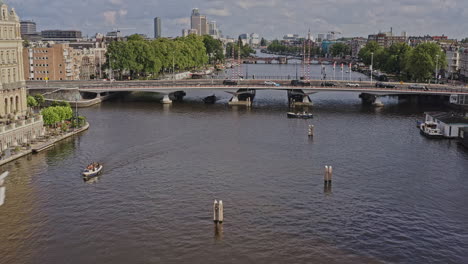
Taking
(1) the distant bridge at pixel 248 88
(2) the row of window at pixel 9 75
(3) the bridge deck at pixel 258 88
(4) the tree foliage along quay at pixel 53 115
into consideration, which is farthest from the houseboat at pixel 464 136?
(2) the row of window at pixel 9 75

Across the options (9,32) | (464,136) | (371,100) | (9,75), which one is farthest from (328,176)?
(371,100)

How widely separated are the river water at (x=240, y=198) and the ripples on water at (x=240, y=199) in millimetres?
133

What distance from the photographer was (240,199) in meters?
47.5

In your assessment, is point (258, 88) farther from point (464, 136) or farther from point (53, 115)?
point (53, 115)

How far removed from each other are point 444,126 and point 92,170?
4837cm

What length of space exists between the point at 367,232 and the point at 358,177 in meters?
15.2

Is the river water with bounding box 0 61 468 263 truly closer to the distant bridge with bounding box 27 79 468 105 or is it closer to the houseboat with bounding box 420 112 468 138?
the houseboat with bounding box 420 112 468 138

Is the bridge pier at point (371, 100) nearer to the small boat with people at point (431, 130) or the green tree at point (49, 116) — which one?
the small boat with people at point (431, 130)

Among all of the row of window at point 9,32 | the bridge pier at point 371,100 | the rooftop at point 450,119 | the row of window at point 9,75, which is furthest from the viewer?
the bridge pier at point 371,100

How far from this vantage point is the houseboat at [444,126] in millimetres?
→ 75500

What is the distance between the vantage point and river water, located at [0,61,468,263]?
37.8 m

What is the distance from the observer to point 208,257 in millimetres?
36812

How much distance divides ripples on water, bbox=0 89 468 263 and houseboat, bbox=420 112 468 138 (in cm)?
277

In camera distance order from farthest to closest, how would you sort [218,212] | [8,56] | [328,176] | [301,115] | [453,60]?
[453,60] → [301,115] → [8,56] → [328,176] → [218,212]
